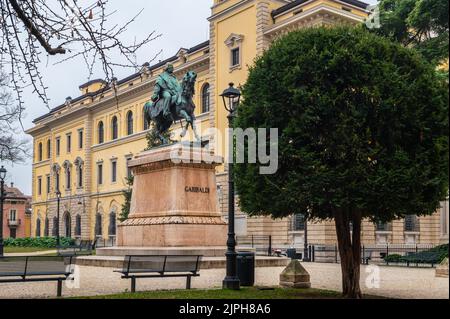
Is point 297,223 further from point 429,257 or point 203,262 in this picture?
point 203,262

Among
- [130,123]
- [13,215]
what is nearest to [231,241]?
[130,123]

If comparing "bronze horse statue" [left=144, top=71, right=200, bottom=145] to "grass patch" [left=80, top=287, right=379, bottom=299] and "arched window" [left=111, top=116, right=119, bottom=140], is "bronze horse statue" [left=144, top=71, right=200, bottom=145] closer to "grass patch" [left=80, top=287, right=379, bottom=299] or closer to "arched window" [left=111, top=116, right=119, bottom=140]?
"grass patch" [left=80, top=287, right=379, bottom=299]

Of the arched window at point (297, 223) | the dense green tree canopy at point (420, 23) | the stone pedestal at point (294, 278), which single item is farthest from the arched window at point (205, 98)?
the stone pedestal at point (294, 278)

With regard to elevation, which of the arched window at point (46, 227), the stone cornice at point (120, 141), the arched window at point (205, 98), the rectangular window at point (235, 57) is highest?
the rectangular window at point (235, 57)

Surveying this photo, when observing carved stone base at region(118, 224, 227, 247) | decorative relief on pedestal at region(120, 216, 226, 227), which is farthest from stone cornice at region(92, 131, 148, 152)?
carved stone base at region(118, 224, 227, 247)

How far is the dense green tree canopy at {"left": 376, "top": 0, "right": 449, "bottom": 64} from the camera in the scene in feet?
72.9

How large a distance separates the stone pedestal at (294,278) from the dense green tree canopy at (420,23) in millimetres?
8068

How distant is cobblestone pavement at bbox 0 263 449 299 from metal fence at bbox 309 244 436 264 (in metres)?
12.0

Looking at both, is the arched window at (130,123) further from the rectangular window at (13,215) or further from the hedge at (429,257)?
the rectangular window at (13,215)

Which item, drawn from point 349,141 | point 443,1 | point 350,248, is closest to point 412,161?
point 349,141

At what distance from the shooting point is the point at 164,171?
23031 mm

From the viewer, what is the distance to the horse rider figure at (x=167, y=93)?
993 inches

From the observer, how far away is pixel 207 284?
16.2 metres
